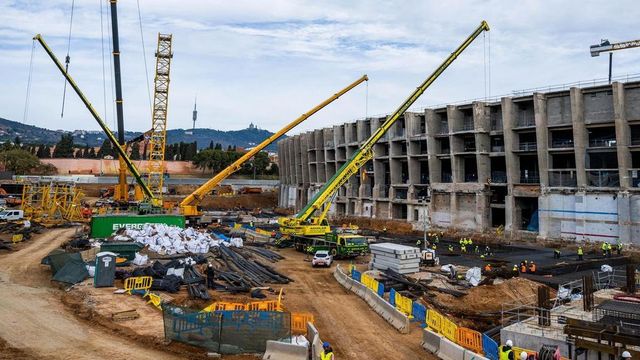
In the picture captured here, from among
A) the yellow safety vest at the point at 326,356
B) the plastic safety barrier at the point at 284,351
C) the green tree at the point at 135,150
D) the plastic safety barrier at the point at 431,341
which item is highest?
the green tree at the point at 135,150

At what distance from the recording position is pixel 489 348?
15.5 meters

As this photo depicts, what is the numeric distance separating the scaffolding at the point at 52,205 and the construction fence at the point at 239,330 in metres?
52.3

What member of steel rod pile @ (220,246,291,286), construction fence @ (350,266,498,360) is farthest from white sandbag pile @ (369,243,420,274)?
steel rod pile @ (220,246,291,286)

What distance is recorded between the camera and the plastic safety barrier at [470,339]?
16297mm

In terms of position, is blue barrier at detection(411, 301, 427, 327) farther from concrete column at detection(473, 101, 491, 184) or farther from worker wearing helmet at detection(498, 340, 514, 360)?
concrete column at detection(473, 101, 491, 184)

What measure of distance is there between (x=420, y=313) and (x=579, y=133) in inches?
1461

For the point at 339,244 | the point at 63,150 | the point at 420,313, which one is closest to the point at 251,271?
the point at 339,244

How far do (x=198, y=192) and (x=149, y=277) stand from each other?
3180 cm

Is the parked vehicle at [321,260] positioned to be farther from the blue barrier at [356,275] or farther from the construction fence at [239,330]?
the construction fence at [239,330]

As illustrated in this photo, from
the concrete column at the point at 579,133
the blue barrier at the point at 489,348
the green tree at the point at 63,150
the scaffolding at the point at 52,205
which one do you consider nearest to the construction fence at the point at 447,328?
the blue barrier at the point at 489,348

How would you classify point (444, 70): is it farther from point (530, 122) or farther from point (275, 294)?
point (275, 294)

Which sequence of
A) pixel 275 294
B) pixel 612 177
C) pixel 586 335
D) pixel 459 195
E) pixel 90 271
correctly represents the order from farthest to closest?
pixel 459 195
pixel 612 177
pixel 90 271
pixel 275 294
pixel 586 335

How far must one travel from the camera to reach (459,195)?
199ft

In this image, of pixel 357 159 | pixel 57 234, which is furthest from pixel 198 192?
pixel 357 159
